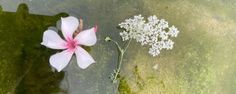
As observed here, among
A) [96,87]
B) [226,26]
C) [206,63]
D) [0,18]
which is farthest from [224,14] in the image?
[0,18]

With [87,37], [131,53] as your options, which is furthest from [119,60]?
[87,37]

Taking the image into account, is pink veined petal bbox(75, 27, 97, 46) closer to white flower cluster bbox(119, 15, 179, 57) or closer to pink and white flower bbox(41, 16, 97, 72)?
pink and white flower bbox(41, 16, 97, 72)

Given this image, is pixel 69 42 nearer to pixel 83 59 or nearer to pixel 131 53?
pixel 83 59

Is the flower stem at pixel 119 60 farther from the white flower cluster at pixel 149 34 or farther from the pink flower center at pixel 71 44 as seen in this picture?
the pink flower center at pixel 71 44

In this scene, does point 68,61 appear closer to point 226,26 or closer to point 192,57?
point 192,57

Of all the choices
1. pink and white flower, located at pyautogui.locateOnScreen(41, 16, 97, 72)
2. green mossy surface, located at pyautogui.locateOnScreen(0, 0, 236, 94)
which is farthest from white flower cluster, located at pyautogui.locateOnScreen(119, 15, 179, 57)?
pink and white flower, located at pyautogui.locateOnScreen(41, 16, 97, 72)

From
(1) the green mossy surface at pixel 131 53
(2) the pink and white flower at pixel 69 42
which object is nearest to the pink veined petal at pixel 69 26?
(2) the pink and white flower at pixel 69 42
